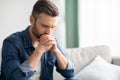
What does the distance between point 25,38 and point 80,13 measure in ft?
5.08

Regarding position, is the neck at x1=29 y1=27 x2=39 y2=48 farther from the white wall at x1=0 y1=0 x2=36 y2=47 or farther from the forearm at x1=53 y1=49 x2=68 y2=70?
the white wall at x1=0 y1=0 x2=36 y2=47

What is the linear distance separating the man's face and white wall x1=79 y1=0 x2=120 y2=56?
1.48 metres

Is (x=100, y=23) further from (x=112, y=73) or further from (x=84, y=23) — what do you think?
(x=112, y=73)

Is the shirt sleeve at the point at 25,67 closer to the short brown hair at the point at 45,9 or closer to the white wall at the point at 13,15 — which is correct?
the short brown hair at the point at 45,9

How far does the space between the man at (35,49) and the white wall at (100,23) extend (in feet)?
4.37

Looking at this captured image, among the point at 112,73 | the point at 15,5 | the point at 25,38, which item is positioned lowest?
the point at 112,73

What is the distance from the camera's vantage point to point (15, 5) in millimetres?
2838

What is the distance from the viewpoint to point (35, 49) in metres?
1.47

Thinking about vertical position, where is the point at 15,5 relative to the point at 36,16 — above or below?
above

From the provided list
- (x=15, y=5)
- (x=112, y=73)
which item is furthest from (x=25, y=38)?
(x=15, y=5)

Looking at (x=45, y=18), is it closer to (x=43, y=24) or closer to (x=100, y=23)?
(x=43, y=24)

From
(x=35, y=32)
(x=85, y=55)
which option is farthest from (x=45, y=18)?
(x=85, y=55)

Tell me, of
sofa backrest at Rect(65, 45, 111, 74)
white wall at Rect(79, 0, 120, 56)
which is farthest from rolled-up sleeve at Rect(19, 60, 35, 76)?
white wall at Rect(79, 0, 120, 56)

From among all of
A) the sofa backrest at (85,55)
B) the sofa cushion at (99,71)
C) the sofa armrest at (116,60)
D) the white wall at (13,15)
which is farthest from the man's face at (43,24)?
the white wall at (13,15)
